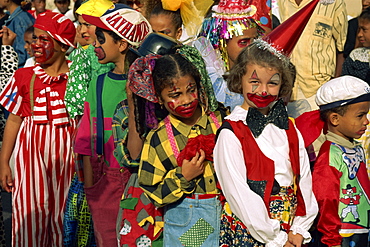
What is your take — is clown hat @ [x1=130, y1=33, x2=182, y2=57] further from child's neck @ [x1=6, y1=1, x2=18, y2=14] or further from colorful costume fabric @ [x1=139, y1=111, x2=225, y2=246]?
child's neck @ [x1=6, y1=1, x2=18, y2=14]

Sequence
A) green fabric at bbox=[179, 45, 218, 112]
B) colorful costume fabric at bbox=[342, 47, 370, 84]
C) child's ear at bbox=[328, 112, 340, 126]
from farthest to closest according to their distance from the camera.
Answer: colorful costume fabric at bbox=[342, 47, 370, 84] < child's ear at bbox=[328, 112, 340, 126] < green fabric at bbox=[179, 45, 218, 112]

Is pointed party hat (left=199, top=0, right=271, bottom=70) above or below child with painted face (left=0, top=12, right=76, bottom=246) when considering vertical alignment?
above

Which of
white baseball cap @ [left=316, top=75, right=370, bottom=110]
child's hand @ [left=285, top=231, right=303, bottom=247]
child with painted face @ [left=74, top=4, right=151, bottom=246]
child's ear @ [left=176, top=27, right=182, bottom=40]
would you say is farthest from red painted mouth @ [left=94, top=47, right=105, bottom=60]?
child's hand @ [left=285, top=231, right=303, bottom=247]

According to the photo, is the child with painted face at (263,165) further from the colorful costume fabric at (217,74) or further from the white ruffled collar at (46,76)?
the white ruffled collar at (46,76)

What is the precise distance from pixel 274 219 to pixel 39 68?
3.15 m

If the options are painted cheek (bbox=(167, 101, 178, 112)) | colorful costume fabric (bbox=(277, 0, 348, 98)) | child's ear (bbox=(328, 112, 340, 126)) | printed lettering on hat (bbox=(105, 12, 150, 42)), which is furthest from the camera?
colorful costume fabric (bbox=(277, 0, 348, 98))

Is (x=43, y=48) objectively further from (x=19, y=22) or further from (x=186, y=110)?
(x=19, y=22)

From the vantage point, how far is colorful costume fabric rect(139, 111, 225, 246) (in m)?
4.05

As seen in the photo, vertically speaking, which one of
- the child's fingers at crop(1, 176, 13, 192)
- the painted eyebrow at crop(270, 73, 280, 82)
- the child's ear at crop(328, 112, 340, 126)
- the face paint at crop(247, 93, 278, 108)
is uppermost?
the painted eyebrow at crop(270, 73, 280, 82)

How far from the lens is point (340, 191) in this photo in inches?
180

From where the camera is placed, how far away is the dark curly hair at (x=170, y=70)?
4.11m

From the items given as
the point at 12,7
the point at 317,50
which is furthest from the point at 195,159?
the point at 12,7

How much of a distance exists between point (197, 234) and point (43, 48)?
9.33 ft

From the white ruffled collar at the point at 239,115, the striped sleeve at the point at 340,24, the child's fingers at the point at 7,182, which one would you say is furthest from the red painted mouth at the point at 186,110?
the striped sleeve at the point at 340,24
